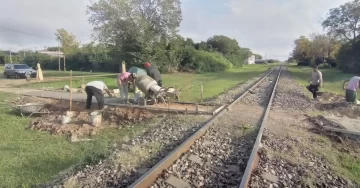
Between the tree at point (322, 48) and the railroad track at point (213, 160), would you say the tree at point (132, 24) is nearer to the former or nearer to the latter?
the railroad track at point (213, 160)

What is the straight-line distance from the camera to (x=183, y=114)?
1000 centimetres

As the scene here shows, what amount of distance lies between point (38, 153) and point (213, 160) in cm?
403

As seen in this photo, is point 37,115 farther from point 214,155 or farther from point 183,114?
point 214,155

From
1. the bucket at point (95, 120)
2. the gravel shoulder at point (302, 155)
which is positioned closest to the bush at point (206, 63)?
the gravel shoulder at point (302, 155)

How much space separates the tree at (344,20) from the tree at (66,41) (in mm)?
47474

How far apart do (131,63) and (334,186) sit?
28.8m

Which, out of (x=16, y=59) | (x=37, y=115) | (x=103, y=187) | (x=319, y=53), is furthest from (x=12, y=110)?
(x=319, y=53)

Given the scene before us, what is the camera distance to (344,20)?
174 feet

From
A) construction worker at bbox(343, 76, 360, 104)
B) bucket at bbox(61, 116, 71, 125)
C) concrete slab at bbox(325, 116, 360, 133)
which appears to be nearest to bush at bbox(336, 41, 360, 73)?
construction worker at bbox(343, 76, 360, 104)

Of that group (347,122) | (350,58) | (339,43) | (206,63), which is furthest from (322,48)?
(347,122)

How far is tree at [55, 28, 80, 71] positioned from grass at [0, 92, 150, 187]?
44527 mm

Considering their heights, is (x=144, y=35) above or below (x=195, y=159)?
above

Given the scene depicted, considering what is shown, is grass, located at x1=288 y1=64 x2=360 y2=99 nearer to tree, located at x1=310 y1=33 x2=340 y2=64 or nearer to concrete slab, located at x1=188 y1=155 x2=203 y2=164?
concrete slab, located at x1=188 y1=155 x2=203 y2=164

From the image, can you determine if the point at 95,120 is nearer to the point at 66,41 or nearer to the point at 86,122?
the point at 86,122
